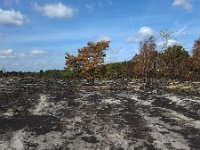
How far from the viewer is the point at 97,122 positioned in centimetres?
2170

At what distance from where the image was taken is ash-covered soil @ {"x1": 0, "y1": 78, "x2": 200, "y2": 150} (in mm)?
18156

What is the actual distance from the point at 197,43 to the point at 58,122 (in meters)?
85.7

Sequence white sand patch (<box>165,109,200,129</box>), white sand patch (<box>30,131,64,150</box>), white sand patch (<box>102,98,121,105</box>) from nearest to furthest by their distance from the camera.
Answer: white sand patch (<box>30,131,64,150</box>) < white sand patch (<box>165,109,200,129</box>) < white sand patch (<box>102,98,121,105</box>)

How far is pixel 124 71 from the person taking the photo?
318 ft

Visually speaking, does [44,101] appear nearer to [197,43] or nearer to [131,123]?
[131,123]

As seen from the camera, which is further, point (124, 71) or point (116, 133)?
point (124, 71)

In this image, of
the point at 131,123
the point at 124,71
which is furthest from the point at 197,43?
the point at 131,123

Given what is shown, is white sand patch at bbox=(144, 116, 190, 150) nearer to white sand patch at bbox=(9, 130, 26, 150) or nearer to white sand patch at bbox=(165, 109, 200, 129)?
white sand patch at bbox=(165, 109, 200, 129)

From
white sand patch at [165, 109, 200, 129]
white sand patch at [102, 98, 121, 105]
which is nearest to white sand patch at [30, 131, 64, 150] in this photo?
white sand patch at [165, 109, 200, 129]

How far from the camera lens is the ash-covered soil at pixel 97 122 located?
18.2 m

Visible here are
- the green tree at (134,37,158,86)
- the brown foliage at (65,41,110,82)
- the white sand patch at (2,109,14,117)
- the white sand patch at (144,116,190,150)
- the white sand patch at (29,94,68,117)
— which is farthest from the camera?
the brown foliage at (65,41,110,82)

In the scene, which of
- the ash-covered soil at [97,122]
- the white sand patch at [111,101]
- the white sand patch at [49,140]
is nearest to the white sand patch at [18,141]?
the ash-covered soil at [97,122]

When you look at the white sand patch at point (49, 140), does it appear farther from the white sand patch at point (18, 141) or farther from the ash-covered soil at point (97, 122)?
the white sand patch at point (18, 141)

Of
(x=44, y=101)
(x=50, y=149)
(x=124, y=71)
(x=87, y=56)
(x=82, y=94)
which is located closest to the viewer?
(x=50, y=149)
